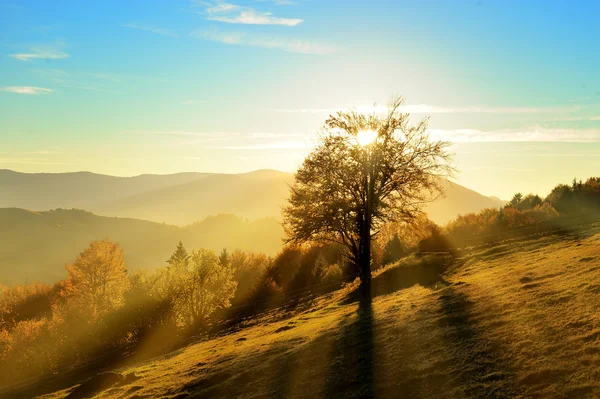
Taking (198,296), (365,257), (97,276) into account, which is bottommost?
(198,296)

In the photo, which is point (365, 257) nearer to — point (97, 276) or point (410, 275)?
point (410, 275)

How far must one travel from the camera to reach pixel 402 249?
59.7 metres

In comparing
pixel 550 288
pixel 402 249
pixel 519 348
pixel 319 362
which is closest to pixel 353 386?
pixel 319 362

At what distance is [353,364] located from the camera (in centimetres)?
1617

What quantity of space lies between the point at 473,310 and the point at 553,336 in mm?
4948

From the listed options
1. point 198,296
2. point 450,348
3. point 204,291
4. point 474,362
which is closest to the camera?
point 474,362

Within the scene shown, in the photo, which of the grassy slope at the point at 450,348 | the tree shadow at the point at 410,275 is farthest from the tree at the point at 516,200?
the grassy slope at the point at 450,348

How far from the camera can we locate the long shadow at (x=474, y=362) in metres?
11.1

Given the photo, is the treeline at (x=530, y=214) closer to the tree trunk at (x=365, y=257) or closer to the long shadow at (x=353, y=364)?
the tree trunk at (x=365, y=257)

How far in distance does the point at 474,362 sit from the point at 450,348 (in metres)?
1.57

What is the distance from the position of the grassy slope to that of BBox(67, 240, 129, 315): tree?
6386 centimetres

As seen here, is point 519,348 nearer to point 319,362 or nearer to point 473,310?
point 473,310

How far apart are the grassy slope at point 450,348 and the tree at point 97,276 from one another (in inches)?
2514

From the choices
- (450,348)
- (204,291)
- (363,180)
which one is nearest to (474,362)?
(450,348)
